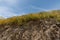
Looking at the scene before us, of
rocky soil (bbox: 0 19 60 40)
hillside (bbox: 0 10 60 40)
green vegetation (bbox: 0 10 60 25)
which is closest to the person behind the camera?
rocky soil (bbox: 0 19 60 40)

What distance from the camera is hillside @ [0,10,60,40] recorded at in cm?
1512

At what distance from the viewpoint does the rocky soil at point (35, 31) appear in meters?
15.0

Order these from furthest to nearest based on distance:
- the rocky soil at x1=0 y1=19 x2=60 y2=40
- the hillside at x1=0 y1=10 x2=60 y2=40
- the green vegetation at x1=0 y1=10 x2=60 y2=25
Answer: the green vegetation at x1=0 y1=10 x2=60 y2=25, the hillside at x1=0 y1=10 x2=60 y2=40, the rocky soil at x1=0 y1=19 x2=60 y2=40

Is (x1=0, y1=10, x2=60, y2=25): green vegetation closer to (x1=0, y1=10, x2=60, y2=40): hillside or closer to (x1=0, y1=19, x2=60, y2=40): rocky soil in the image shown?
(x1=0, y1=10, x2=60, y2=40): hillside

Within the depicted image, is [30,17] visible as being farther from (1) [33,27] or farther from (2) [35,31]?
(2) [35,31]

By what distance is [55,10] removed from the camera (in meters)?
16.8

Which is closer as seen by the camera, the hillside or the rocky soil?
the rocky soil

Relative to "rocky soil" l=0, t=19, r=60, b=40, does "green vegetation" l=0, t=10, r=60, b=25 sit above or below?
above

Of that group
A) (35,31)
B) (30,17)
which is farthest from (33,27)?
(30,17)

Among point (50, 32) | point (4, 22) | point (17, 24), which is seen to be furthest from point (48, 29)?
point (4, 22)

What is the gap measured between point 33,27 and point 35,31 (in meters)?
0.41

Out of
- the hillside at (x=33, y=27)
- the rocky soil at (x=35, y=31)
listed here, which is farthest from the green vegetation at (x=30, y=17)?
the rocky soil at (x=35, y=31)

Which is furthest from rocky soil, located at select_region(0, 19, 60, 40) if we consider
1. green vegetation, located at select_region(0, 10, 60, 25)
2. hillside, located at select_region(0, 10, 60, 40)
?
green vegetation, located at select_region(0, 10, 60, 25)

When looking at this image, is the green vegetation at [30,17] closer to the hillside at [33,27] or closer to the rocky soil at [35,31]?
the hillside at [33,27]
